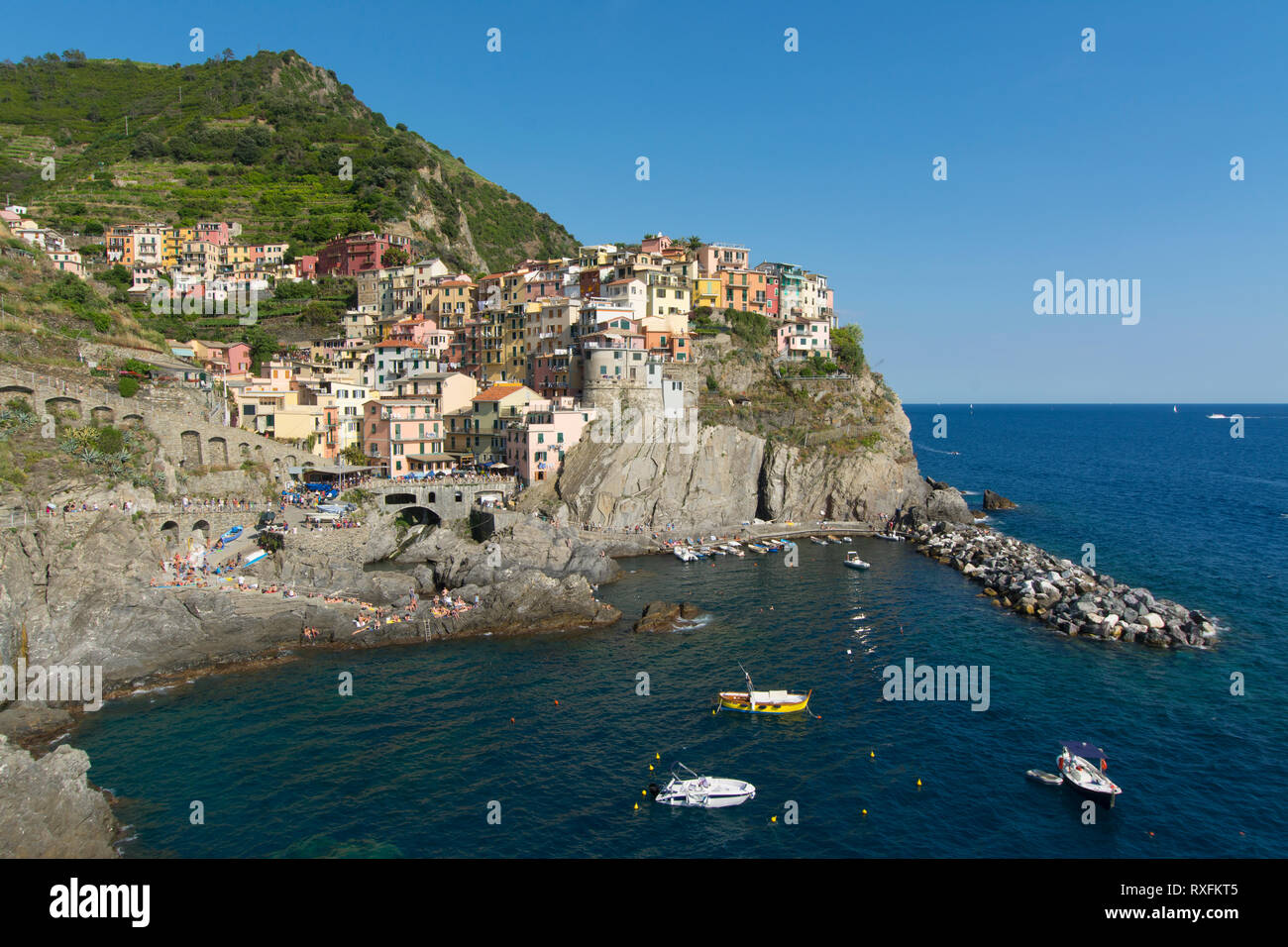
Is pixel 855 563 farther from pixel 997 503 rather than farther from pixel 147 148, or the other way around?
pixel 147 148

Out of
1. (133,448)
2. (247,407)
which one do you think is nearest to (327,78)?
(247,407)

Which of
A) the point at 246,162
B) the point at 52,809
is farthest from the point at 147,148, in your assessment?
the point at 52,809

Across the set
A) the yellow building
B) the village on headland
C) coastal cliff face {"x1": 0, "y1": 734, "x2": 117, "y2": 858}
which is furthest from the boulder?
coastal cliff face {"x1": 0, "y1": 734, "x2": 117, "y2": 858}

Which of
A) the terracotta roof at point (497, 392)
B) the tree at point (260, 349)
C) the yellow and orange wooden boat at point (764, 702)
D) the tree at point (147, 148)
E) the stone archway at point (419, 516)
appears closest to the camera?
the yellow and orange wooden boat at point (764, 702)
